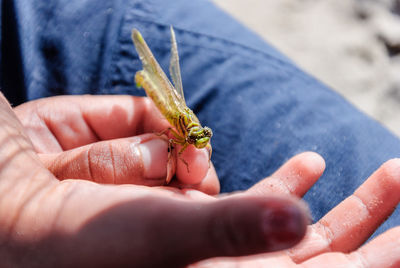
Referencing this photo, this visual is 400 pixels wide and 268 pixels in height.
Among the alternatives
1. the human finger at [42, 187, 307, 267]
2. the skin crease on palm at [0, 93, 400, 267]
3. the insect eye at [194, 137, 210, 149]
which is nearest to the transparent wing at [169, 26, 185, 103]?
the insect eye at [194, 137, 210, 149]

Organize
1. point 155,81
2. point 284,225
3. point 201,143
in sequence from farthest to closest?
point 155,81, point 201,143, point 284,225

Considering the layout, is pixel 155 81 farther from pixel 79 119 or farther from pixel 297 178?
pixel 297 178

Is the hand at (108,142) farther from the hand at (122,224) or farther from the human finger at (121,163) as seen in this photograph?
the hand at (122,224)

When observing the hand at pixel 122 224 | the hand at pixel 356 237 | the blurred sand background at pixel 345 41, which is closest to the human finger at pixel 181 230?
the hand at pixel 122 224

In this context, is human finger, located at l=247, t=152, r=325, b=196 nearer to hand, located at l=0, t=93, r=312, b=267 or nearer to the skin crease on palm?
the skin crease on palm

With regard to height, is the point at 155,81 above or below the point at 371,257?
above

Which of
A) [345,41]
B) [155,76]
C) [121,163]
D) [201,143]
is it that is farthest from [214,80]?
[345,41]
